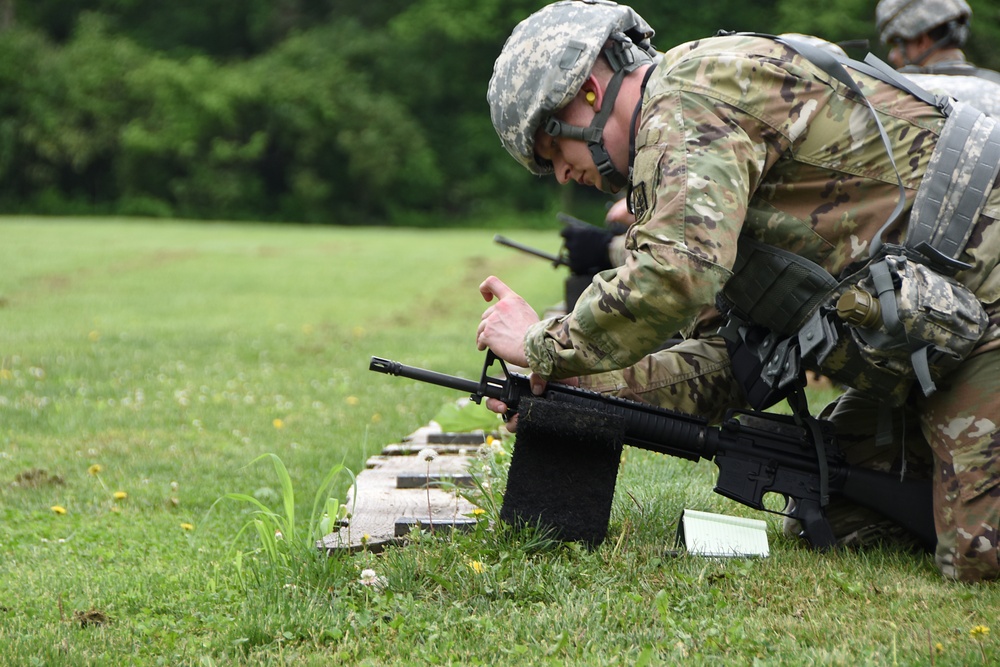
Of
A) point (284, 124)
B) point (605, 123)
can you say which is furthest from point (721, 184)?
point (284, 124)

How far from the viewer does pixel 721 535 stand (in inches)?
136

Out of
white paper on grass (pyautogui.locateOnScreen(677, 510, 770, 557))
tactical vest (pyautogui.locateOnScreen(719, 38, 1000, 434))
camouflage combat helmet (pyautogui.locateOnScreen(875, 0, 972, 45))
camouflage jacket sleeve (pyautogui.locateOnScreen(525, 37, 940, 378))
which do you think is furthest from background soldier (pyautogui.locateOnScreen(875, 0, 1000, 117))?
white paper on grass (pyautogui.locateOnScreen(677, 510, 770, 557))

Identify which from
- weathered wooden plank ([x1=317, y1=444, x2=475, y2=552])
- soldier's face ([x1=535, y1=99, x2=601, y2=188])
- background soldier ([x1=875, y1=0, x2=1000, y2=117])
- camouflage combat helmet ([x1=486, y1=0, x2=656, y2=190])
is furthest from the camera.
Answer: background soldier ([x1=875, y1=0, x2=1000, y2=117])

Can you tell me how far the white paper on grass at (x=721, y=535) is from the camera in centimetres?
338

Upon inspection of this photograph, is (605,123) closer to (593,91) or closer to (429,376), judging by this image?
(593,91)

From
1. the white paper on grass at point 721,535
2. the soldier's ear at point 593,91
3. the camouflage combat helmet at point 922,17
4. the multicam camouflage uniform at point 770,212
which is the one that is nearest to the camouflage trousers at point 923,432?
the multicam camouflage uniform at point 770,212

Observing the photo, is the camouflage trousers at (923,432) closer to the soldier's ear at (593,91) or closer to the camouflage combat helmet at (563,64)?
the camouflage combat helmet at (563,64)

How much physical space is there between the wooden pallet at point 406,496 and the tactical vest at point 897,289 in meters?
1.21

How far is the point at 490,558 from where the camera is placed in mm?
3318

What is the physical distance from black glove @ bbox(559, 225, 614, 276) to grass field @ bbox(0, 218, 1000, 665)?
Result: 4.34ft

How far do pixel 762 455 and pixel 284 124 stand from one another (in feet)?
142

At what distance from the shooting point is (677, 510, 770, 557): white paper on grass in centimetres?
338

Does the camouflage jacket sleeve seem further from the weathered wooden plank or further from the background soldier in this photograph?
the background soldier

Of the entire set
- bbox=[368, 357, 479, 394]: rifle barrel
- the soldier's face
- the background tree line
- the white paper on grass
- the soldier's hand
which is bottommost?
the background tree line
